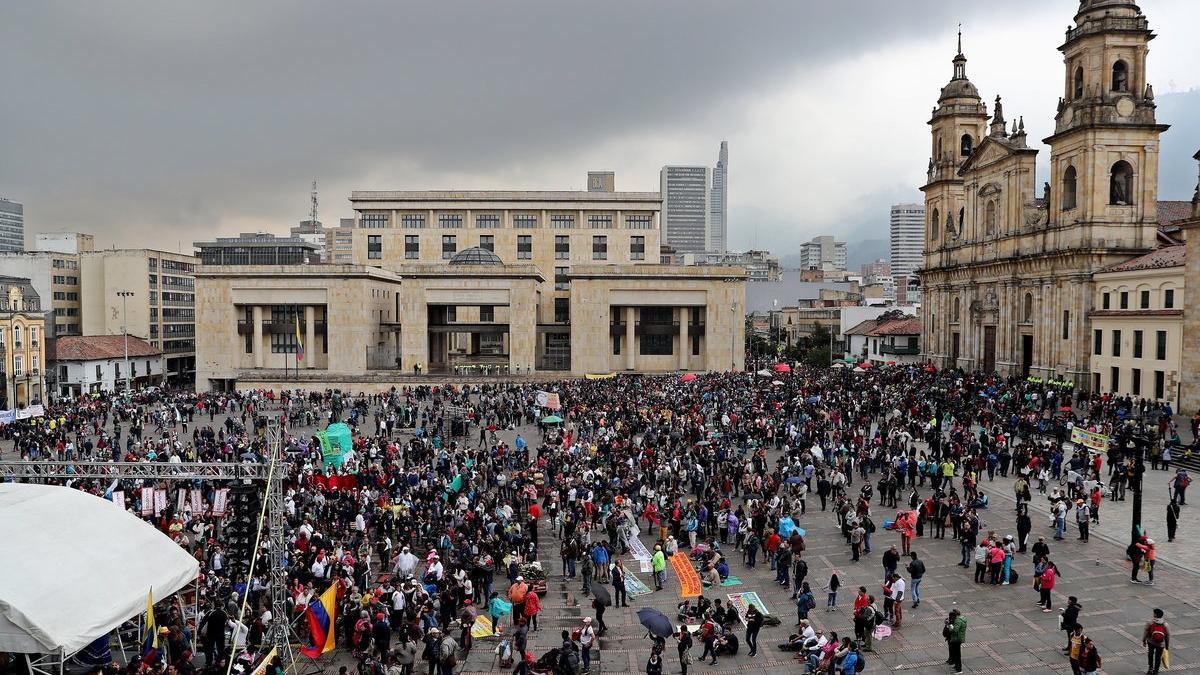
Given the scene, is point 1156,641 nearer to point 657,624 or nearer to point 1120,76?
point 657,624

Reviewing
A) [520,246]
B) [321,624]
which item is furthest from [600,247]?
[321,624]

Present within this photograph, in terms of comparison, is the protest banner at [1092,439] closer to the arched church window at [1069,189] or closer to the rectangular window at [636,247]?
the arched church window at [1069,189]

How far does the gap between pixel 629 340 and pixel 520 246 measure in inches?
935

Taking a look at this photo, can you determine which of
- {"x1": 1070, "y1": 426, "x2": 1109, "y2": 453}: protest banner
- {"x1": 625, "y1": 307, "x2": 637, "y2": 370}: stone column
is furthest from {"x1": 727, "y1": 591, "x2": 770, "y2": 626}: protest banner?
{"x1": 625, "y1": 307, "x2": 637, "y2": 370}: stone column

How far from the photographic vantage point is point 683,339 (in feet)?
218

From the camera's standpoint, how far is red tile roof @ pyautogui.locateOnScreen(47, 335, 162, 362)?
68.9 meters

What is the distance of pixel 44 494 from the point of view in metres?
16.5

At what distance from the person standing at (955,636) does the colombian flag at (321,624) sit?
1160cm

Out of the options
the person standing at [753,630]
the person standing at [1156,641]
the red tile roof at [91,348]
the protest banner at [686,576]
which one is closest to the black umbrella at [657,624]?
the person standing at [753,630]

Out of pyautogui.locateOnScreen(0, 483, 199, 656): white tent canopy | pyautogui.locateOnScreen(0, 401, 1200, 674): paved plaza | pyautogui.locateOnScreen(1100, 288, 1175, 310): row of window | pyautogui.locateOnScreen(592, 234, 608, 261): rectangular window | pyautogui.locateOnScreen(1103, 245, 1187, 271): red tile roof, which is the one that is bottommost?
pyautogui.locateOnScreen(0, 401, 1200, 674): paved plaza

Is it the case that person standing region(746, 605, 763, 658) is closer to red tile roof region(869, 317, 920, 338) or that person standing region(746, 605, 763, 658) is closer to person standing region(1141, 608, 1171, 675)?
person standing region(1141, 608, 1171, 675)

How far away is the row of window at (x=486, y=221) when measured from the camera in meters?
84.9

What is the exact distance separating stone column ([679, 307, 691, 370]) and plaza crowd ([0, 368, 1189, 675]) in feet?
71.5

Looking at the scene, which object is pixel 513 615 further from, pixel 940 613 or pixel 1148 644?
pixel 1148 644
